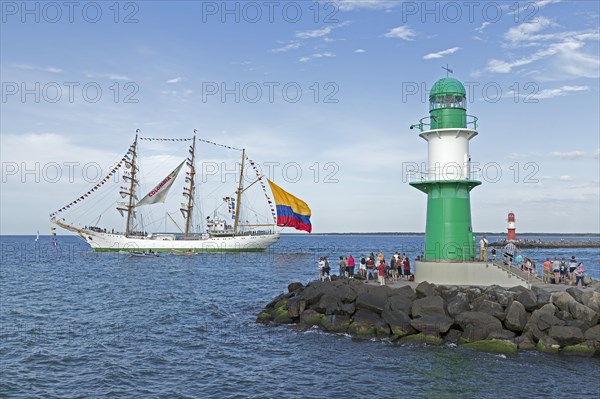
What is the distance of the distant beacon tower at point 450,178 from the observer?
77.2 ft

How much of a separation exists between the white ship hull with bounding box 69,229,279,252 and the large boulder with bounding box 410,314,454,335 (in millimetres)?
69719

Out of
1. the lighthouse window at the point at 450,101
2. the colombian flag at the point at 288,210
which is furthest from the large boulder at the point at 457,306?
the colombian flag at the point at 288,210

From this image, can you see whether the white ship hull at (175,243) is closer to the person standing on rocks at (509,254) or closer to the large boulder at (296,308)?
the large boulder at (296,308)

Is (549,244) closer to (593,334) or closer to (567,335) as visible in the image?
(593,334)

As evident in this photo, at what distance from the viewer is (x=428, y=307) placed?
63.7 feet

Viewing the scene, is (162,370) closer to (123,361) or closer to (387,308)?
(123,361)

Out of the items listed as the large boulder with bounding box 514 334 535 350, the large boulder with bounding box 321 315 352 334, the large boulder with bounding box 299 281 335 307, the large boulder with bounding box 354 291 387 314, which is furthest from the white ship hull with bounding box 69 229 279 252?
the large boulder with bounding box 514 334 535 350

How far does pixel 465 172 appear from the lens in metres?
23.5

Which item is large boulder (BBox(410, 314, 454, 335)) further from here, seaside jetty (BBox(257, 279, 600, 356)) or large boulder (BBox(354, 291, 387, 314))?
large boulder (BBox(354, 291, 387, 314))

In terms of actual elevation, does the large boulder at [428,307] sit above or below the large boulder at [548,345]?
above

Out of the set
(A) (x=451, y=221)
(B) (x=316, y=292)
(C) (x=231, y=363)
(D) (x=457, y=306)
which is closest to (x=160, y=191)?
(B) (x=316, y=292)

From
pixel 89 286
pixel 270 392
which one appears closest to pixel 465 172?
pixel 270 392

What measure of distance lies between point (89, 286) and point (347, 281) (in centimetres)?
2444

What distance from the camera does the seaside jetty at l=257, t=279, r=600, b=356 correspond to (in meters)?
17.5
